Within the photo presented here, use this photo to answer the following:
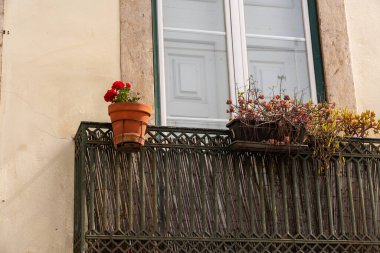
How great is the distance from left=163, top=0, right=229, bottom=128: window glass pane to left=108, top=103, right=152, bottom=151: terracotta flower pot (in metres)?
0.79

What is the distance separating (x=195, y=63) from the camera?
8.59 metres

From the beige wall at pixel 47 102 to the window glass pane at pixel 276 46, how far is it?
1.21 metres

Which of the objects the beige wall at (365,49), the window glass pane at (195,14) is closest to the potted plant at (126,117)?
the window glass pane at (195,14)

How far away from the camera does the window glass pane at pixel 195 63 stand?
8414 mm

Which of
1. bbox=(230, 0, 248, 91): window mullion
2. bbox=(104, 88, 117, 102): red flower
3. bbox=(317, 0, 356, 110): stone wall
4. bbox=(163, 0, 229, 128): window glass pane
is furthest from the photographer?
bbox=(317, 0, 356, 110): stone wall

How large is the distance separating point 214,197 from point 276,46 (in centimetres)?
172

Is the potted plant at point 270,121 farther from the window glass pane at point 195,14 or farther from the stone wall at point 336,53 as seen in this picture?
the window glass pane at point 195,14

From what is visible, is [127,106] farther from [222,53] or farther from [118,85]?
[222,53]

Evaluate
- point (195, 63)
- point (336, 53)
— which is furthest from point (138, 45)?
point (336, 53)

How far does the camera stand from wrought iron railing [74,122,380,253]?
7527 mm

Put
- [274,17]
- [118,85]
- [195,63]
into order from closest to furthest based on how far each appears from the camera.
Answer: [118,85], [195,63], [274,17]

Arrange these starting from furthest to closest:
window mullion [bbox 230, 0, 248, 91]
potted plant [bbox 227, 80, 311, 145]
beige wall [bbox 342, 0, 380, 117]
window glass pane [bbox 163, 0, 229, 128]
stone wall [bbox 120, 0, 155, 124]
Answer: beige wall [bbox 342, 0, 380, 117], window mullion [bbox 230, 0, 248, 91], window glass pane [bbox 163, 0, 229, 128], stone wall [bbox 120, 0, 155, 124], potted plant [bbox 227, 80, 311, 145]

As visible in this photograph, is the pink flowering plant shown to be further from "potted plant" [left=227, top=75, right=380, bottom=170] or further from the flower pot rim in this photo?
"potted plant" [left=227, top=75, right=380, bottom=170]

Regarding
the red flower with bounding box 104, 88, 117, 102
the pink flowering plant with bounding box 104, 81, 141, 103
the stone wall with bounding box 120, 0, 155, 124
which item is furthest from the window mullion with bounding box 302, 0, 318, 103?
the red flower with bounding box 104, 88, 117, 102
